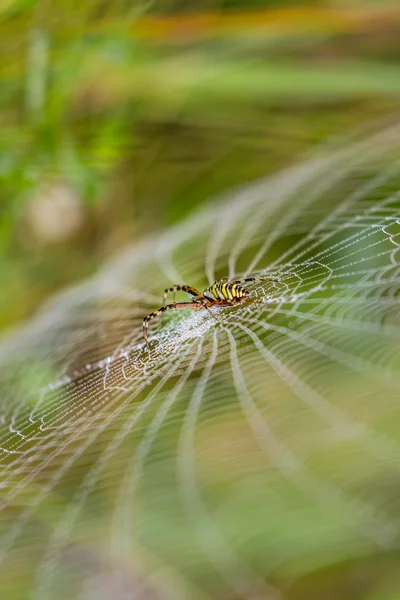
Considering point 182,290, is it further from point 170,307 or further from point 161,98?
point 161,98

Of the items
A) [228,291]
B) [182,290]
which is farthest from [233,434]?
[182,290]

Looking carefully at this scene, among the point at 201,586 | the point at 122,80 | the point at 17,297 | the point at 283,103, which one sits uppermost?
the point at 122,80

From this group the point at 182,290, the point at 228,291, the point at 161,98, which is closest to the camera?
the point at 228,291

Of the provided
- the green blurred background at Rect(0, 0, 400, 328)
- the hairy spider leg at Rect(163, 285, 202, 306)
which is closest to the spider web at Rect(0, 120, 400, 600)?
the hairy spider leg at Rect(163, 285, 202, 306)

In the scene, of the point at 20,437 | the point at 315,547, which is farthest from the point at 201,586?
the point at 20,437

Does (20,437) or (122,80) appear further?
(122,80)

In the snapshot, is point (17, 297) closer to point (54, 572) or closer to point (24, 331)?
point (24, 331)

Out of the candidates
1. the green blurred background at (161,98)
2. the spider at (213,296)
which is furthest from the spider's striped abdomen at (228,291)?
the green blurred background at (161,98)
